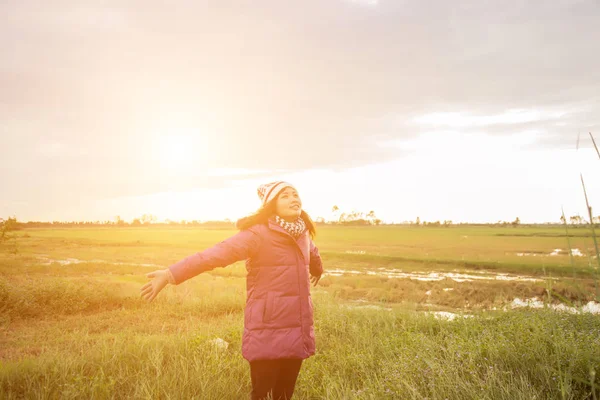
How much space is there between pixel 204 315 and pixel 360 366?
8.20 m

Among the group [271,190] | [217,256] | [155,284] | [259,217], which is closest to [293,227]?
[259,217]

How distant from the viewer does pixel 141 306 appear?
1356 centimetres

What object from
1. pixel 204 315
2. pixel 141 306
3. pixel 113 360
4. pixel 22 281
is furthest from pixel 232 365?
pixel 22 281

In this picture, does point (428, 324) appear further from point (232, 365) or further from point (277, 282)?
point (277, 282)

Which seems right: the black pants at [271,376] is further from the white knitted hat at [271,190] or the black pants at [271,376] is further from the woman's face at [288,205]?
the white knitted hat at [271,190]

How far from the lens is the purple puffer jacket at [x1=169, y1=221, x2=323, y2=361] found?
333 cm

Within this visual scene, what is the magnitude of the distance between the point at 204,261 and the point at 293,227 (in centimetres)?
90

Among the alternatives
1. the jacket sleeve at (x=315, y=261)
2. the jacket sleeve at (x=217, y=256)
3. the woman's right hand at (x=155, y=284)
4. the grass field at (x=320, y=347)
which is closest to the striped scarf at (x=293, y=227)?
the jacket sleeve at (x=217, y=256)

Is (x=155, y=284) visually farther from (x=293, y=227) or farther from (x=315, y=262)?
(x=315, y=262)

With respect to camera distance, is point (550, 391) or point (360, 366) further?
point (360, 366)

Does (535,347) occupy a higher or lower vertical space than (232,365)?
higher

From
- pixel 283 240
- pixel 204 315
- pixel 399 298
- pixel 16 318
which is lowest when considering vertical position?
pixel 399 298

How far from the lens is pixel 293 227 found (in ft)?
12.0

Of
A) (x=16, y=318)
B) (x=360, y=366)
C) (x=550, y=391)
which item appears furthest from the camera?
(x=16, y=318)
